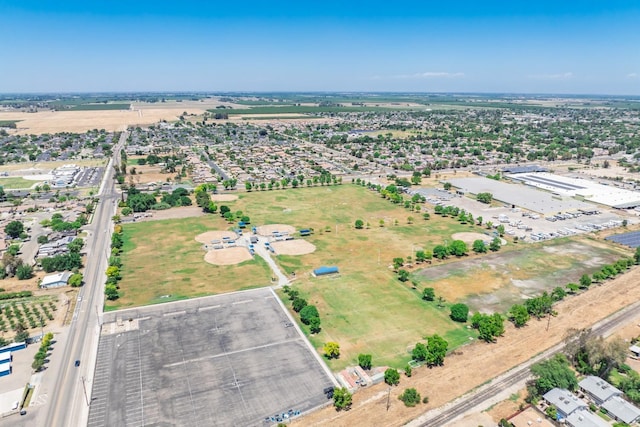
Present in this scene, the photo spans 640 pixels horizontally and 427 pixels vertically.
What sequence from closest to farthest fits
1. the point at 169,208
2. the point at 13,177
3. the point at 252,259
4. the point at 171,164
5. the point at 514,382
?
the point at 514,382 → the point at 252,259 → the point at 169,208 → the point at 13,177 → the point at 171,164

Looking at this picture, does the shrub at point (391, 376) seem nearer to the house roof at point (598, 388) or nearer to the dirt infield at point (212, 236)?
the house roof at point (598, 388)

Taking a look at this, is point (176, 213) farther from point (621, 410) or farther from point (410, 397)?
point (621, 410)

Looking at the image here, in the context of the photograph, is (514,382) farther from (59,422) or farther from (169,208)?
(169,208)

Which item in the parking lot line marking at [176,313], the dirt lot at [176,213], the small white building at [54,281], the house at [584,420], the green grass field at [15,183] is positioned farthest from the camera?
the green grass field at [15,183]

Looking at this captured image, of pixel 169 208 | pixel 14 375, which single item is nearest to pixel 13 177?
pixel 169 208

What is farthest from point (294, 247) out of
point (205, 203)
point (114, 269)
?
point (205, 203)

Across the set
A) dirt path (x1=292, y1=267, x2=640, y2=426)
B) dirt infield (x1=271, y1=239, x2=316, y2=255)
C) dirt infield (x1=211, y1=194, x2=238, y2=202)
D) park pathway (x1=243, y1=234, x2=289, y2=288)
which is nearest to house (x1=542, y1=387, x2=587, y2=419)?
dirt path (x1=292, y1=267, x2=640, y2=426)

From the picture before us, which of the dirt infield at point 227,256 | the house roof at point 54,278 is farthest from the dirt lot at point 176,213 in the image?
the house roof at point 54,278
